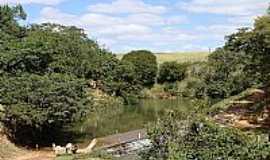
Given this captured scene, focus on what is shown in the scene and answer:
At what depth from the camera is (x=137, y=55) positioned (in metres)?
99.9

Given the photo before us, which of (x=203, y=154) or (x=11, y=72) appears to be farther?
(x=11, y=72)

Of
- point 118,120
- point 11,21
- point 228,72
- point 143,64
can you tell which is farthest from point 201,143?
point 143,64

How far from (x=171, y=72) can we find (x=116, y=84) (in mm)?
22184

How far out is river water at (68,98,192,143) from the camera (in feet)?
175

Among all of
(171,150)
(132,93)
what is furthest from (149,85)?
(171,150)

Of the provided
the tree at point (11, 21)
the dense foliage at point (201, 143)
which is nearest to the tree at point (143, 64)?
the tree at point (11, 21)

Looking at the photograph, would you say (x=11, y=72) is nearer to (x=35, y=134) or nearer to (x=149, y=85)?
(x=35, y=134)

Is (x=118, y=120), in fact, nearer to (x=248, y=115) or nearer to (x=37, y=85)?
(x=248, y=115)

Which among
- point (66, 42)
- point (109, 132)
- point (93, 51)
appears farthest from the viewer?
point (93, 51)

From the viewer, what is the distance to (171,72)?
4040 inches

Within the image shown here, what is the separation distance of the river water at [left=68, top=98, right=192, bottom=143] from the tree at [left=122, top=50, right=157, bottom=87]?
50.7 feet

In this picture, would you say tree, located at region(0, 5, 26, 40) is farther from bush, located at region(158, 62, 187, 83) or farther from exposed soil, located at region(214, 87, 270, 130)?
bush, located at region(158, 62, 187, 83)

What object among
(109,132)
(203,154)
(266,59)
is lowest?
(109,132)

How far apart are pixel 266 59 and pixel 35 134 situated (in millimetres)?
20987
